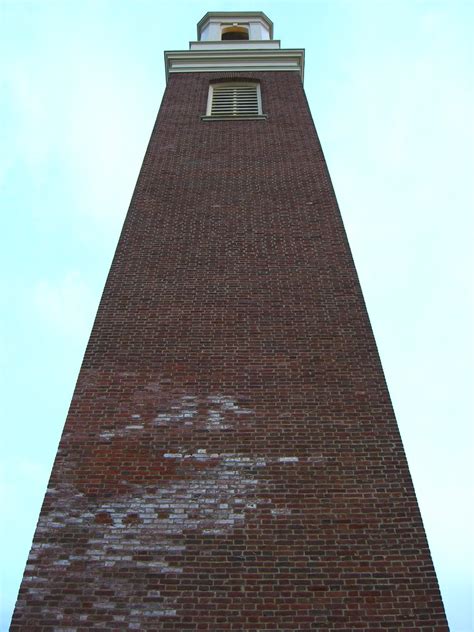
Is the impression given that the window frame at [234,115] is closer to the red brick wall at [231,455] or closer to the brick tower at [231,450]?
the brick tower at [231,450]

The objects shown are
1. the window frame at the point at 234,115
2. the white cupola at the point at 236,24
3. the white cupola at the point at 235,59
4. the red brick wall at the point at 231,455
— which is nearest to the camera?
the red brick wall at the point at 231,455

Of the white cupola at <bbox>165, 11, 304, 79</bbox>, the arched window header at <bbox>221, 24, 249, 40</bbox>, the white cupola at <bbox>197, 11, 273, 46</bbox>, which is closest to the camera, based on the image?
the white cupola at <bbox>165, 11, 304, 79</bbox>

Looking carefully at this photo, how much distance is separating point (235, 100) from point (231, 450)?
1102 cm

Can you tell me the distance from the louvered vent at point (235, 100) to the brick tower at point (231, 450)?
A: 4514mm

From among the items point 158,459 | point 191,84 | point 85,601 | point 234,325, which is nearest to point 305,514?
point 158,459

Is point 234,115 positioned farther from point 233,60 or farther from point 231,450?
point 231,450

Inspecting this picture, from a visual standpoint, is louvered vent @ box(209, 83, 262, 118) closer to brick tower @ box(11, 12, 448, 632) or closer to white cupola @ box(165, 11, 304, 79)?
white cupola @ box(165, 11, 304, 79)

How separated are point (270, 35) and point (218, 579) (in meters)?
21.0

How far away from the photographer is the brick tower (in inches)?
225

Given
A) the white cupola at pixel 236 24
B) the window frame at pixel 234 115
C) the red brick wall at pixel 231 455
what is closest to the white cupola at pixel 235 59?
the window frame at pixel 234 115

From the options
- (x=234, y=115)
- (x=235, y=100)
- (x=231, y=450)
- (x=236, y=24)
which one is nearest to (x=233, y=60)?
(x=235, y=100)

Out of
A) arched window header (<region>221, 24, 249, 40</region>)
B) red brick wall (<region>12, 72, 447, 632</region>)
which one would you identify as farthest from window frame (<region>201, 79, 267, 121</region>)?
arched window header (<region>221, 24, 249, 40</region>)

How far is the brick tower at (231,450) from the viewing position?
5715mm

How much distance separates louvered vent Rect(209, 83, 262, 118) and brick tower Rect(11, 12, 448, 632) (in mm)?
4514
